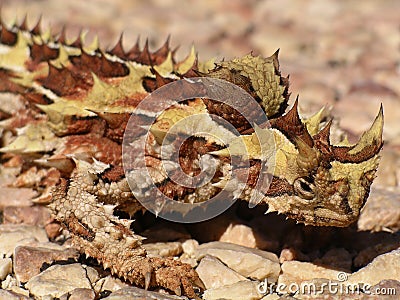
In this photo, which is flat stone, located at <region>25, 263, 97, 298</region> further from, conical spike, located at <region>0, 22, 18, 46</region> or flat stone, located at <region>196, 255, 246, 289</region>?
conical spike, located at <region>0, 22, 18, 46</region>

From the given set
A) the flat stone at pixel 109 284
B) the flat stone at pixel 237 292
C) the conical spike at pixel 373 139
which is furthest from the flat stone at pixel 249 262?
the conical spike at pixel 373 139

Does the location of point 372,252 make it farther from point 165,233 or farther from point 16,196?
point 16,196

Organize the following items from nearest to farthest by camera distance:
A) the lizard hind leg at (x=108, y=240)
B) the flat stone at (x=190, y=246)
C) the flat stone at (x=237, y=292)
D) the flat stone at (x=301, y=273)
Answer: the flat stone at (x=237, y=292) → the lizard hind leg at (x=108, y=240) → the flat stone at (x=301, y=273) → the flat stone at (x=190, y=246)

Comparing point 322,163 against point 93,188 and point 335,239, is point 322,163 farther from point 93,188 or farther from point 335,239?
point 93,188

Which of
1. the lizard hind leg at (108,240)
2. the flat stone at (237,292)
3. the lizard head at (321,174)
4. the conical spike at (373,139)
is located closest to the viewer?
the lizard head at (321,174)

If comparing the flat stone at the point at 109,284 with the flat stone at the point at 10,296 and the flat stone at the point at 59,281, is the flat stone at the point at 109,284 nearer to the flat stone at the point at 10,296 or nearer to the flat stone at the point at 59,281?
the flat stone at the point at 59,281

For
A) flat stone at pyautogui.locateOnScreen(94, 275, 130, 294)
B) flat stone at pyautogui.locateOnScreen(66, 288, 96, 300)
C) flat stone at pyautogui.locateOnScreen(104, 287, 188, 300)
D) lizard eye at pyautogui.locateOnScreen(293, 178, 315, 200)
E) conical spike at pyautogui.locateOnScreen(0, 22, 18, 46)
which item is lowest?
flat stone at pyautogui.locateOnScreen(66, 288, 96, 300)

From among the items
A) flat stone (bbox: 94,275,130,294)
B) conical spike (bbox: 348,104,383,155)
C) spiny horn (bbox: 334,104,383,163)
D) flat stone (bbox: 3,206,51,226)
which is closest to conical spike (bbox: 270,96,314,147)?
spiny horn (bbox: 334,104,383,163)
